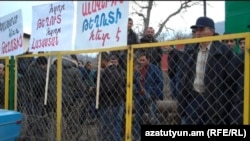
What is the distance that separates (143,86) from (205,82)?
3.17 feet

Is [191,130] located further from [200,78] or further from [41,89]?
[41,89]

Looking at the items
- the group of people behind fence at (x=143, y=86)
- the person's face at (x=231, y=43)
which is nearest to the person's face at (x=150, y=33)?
the group of people behind fence at (x=143, y=86)

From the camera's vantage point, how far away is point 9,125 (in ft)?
→ 15.1

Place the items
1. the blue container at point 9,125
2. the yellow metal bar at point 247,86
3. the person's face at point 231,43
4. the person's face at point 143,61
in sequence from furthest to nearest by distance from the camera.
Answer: the person's face at point 143,61
the blue container at point 9,125
the person's face at point 231,43
the yellow metal bar at point 247,86

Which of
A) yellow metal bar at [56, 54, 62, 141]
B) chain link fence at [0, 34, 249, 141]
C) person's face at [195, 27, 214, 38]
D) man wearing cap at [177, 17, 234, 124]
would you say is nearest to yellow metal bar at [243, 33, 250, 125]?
chain link fence at [0, 34, 249, 141]

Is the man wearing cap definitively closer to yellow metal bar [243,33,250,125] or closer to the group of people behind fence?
the group of people behind fence

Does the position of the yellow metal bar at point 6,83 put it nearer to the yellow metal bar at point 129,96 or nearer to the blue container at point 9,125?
the blue container at point 9,125

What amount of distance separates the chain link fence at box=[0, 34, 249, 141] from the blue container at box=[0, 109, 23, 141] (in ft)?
2.61

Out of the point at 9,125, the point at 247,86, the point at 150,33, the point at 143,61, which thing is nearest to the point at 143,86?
the point at 143,61

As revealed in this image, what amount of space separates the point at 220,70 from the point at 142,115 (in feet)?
4.30

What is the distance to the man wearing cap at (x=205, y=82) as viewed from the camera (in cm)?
370

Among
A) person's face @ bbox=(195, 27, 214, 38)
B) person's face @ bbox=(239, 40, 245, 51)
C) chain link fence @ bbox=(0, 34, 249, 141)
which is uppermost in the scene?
person's face @ bbox=(195, 27, 214, 38)

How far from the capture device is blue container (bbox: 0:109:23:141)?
446 centimetres

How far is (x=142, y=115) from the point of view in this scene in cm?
468
